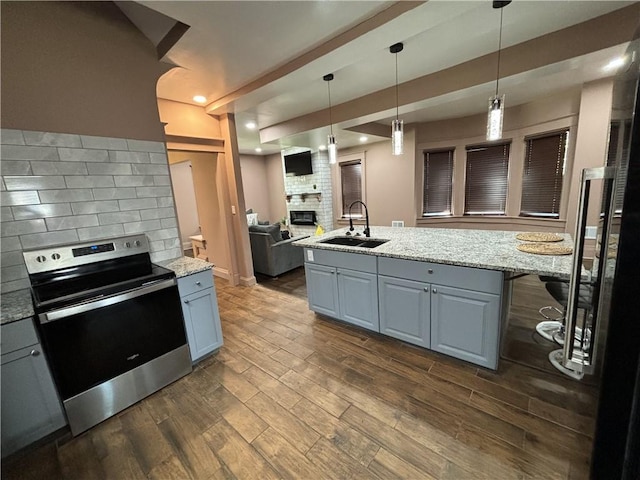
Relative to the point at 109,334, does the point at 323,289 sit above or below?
below

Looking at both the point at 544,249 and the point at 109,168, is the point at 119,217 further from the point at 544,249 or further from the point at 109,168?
the point at 544,249

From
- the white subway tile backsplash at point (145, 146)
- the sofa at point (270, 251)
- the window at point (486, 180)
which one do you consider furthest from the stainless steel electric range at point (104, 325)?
the window at point (486, 180)

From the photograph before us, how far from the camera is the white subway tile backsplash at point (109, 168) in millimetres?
1998

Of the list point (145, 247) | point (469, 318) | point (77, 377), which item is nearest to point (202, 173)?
point (145, 247)

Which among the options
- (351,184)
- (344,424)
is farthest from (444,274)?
(351,184)

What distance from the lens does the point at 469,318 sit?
6.31ft

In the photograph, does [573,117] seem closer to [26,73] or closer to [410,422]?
[410,422]

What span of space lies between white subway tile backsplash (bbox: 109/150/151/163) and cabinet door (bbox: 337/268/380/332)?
2.02 metres

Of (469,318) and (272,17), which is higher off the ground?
(272,17)

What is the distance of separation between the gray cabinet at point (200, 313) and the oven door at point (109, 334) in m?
0.09

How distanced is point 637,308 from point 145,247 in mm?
2772

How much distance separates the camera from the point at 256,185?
768 cm

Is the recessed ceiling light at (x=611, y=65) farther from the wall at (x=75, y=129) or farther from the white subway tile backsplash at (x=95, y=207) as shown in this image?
the white subway tile backsplash at (x=95, y=207)

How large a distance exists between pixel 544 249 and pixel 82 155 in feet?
11.4
